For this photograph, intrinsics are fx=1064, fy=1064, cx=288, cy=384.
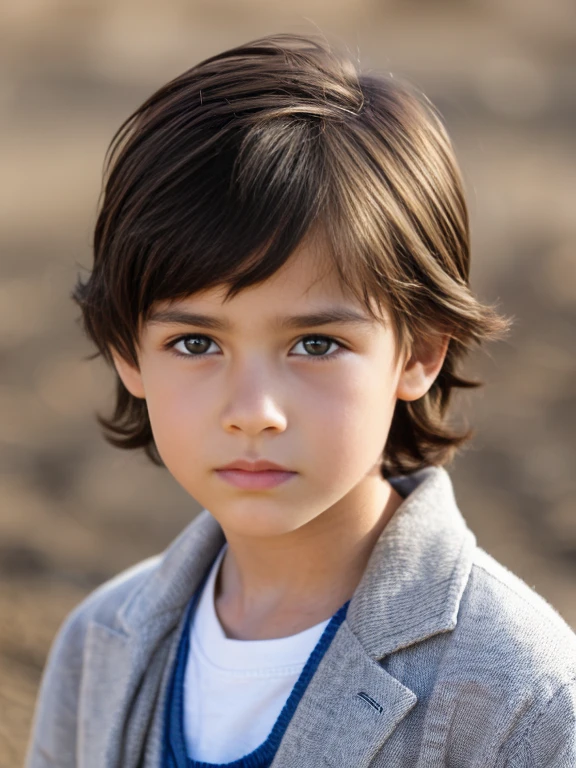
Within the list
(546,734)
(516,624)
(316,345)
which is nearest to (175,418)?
(316,345)

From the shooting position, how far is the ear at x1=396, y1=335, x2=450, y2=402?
66.8 inches

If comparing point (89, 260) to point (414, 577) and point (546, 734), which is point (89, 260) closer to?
point (414, 577)

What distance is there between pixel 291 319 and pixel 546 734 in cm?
66

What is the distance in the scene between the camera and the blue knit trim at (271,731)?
5.30 ft

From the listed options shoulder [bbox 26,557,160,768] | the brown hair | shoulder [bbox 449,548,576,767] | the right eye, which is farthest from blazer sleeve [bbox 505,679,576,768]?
shoulder [bbox 26,557,160,768]

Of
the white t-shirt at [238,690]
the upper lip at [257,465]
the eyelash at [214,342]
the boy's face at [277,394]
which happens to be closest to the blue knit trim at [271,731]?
the white t-shirt at [238,690]

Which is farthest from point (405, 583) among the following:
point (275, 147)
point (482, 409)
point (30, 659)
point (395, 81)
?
point (482, 409)

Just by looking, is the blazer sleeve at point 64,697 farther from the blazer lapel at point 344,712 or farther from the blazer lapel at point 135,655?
the blazer lapel at point 344,712

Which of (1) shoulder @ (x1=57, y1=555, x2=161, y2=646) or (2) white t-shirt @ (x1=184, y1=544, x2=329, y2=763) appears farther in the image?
(1) shoulder @ (x1=57, y1=555, x2=161, y2=646)

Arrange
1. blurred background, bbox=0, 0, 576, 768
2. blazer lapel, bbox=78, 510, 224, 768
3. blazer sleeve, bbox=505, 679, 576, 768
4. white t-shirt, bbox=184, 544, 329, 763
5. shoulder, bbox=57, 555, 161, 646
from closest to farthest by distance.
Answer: blazer sleeve, bbox=505, 679, 576, 768
white t-shirt, bbox=184, 544, 329, 763
blazer lapel, bbox=78, 510, 224, 768
shoulder, bbox=57, 555, 161, 646
blurred background, bbox=0, 0, 576, 768

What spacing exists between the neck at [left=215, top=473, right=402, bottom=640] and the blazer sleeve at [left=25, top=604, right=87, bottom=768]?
37cm

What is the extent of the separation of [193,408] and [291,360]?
17 centimetres

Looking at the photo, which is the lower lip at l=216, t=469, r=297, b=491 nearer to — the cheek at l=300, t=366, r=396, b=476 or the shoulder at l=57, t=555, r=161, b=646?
the cheek at l=300, t=366, r=396, b=476

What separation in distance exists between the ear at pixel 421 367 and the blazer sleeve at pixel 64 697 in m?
0.79
